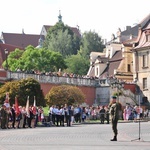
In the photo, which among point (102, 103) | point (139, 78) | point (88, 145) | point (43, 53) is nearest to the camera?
point (88, 145)

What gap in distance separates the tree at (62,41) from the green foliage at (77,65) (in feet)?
25.8

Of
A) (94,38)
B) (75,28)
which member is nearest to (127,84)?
(94,38)

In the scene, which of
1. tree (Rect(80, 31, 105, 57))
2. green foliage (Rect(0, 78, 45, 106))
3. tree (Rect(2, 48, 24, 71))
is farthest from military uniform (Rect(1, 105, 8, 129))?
tree (Rect(80, 31, 105, 57))

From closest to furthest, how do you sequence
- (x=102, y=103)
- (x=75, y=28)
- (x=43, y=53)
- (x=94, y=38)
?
1. (x=102, y=103)
2. (x=43, y=53)
3. (x=94, y=38)
4. (x=75, y=28)

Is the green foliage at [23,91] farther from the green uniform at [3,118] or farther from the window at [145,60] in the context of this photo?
the window at [145,60]

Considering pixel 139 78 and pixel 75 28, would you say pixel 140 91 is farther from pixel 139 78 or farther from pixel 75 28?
pixel 75 28

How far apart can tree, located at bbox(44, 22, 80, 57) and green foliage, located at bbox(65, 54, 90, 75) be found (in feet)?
25.8

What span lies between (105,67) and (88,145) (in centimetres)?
7339

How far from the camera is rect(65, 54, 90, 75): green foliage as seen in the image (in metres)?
107

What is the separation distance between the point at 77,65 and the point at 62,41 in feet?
36.9

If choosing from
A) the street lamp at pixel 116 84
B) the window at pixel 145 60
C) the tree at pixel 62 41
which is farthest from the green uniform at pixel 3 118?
the tree at pixel 62 41

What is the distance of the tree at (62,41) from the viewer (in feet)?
380

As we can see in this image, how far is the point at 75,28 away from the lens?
539 feet

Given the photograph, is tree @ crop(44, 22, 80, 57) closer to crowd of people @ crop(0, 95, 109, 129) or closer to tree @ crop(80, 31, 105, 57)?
tree @ crop(80, 31, 105, 57)
